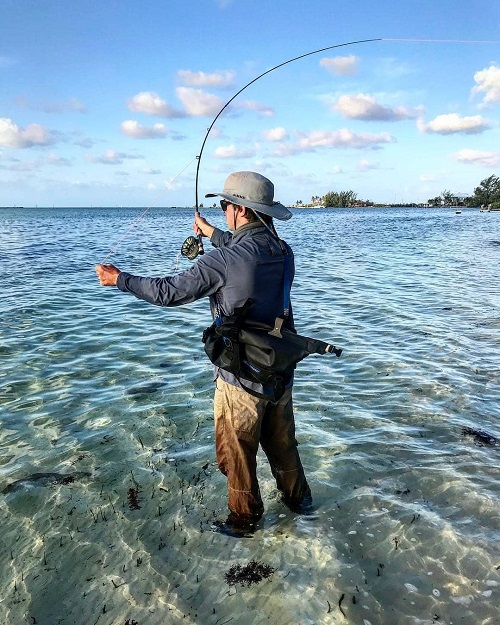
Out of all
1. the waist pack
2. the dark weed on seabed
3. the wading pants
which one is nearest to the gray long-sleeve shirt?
the waist pack

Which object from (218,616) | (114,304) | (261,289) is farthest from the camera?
(114,304)

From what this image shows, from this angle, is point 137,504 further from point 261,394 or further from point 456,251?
point 456,251

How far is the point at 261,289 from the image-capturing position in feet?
14.0

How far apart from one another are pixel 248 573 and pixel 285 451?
3.59 feet

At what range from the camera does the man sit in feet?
13.8

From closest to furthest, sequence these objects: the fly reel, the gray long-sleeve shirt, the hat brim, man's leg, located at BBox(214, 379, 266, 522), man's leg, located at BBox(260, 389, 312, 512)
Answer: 1. the gray long-sleeve shirt
2. the hat brim
3. man's leg, located at BBox(214, 379, 266, 522)
4. man's leg, located at BBox(260, 389, 312, 512)
5. the fly reel

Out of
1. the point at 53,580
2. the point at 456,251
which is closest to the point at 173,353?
the point at 53,580

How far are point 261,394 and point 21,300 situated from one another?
13458 millimetres

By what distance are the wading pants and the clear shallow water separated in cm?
46

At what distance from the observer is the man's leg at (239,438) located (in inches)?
175

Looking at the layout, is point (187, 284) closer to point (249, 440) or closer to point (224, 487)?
point (249, 440)

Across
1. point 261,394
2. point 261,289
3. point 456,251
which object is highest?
point 261,289

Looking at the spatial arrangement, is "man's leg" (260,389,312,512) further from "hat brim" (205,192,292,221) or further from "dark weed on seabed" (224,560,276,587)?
"hat brim" (205,192,292,221)

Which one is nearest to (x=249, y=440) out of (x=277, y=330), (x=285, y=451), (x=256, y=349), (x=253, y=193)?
(x=285, y=451)
